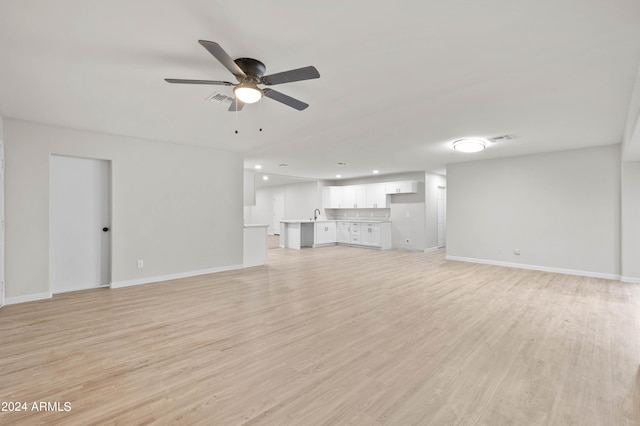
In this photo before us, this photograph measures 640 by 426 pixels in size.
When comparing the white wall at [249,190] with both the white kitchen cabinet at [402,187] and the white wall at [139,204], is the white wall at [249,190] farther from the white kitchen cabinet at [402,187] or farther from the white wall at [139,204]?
the white kitchen cabinet at [402,187]

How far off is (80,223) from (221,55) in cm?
432

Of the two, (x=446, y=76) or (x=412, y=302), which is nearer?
(x=446, y=76)

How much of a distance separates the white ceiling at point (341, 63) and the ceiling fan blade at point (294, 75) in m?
0.23

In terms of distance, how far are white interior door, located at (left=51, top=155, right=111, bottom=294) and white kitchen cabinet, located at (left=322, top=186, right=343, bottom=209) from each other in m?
7.36

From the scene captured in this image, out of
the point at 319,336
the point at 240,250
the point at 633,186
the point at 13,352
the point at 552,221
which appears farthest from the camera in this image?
the point at 240,250

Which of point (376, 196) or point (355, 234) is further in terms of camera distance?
point (355, 234)

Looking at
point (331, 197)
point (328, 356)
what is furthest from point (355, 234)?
point (328, 356)

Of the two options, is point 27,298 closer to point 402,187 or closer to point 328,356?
point 328,356

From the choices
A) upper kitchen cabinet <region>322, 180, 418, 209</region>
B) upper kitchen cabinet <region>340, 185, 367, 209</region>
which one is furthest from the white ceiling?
upper kitchen cabinet <region>340, 185, 367, 209</region>

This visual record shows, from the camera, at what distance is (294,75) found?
2256mm

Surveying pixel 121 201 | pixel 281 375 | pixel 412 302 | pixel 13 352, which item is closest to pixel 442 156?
pixel 412 302

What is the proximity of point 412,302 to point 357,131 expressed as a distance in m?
2.70

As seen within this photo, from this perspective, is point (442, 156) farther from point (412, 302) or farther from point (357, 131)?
point (412, 302)

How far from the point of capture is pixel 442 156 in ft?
21.7
